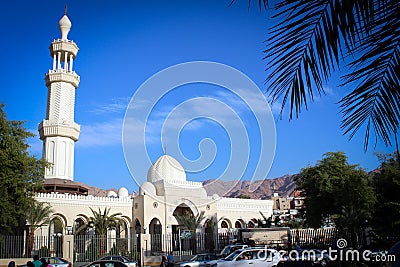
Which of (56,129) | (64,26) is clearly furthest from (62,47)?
(56,129)

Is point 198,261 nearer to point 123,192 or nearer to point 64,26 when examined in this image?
point 123,192

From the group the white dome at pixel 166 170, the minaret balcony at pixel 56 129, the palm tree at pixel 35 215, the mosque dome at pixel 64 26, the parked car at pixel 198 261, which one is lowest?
the parked car at pixel 198 261

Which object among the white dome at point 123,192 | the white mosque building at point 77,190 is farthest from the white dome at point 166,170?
the white dome at point 123,192

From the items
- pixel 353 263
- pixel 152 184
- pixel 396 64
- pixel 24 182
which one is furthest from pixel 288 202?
pixel 396 64

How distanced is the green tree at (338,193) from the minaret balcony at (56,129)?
20.5 m

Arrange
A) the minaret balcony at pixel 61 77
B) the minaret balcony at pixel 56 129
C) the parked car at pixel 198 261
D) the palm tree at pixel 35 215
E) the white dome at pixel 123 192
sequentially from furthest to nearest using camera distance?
the white dome at pixel 123 192, the minaret balcony at pixel 61 77, the minaret balcony at pixel 56 129, the palm tree at pixel 35 215, the parked car at pixel 198 261

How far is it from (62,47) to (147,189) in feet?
52.5

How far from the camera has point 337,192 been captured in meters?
25.0

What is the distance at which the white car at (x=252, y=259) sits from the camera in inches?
612

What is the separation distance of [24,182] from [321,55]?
79.6ft

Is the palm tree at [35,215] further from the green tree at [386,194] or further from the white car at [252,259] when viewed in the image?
the green tree at [386,194]

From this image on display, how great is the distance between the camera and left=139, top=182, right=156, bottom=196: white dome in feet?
122

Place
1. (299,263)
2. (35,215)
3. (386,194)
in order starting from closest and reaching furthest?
(299,263)
(386,194)
(35,215)

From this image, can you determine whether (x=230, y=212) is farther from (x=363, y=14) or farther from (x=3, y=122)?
(x=363, y=14)
